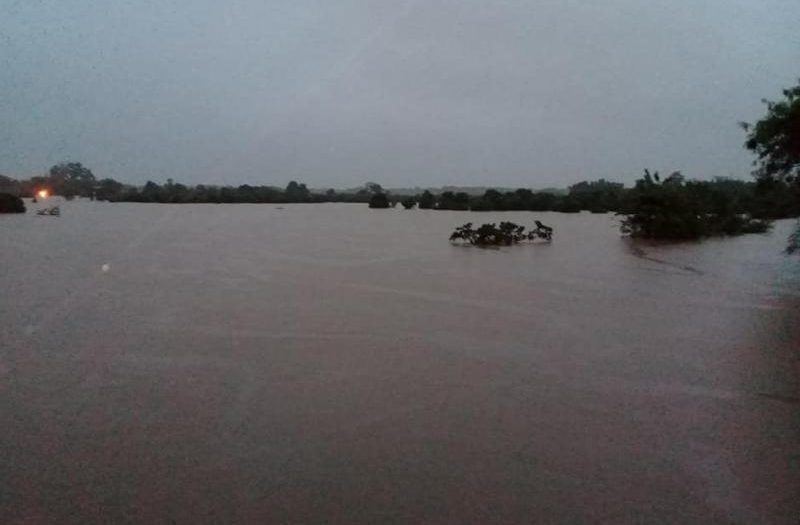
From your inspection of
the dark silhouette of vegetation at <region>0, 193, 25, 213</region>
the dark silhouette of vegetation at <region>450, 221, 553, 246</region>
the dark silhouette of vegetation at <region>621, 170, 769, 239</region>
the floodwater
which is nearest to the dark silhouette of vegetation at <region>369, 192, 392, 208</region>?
the dark silhouette of vegetation at <region>0, 193, 25, 213</region>

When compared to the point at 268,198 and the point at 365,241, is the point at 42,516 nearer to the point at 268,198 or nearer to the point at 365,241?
the point at 365,241

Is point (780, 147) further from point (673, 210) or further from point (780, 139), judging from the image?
point (673, 210)

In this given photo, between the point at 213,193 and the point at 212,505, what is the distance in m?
80.6

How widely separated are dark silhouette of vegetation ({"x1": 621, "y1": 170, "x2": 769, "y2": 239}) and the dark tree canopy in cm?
824

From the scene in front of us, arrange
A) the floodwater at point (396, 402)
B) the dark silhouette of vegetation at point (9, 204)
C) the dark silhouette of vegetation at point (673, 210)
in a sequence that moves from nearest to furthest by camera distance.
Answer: the floodwater at point (396, 402) → the dark silhouette of vegetation at point (673, 210) → the dark silhouette of vegetation at point (9, 204)

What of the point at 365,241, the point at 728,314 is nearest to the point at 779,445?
the point at 728,314

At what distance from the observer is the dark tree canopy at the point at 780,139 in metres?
15.4

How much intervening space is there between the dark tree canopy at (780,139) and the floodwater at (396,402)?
164 inches

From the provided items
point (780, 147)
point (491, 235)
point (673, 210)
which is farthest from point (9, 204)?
point (780, 147)

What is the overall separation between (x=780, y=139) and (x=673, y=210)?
9588 mm

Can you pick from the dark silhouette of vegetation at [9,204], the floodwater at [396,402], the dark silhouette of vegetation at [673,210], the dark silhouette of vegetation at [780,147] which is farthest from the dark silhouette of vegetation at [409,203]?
the floodwater at [396,402]

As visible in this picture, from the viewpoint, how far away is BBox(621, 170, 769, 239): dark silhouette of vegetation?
25547 mm

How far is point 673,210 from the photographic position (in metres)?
25.6

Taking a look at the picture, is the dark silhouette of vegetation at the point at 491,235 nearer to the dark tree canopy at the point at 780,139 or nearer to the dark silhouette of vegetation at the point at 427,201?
the dark tree canopy at the point at 780,139
